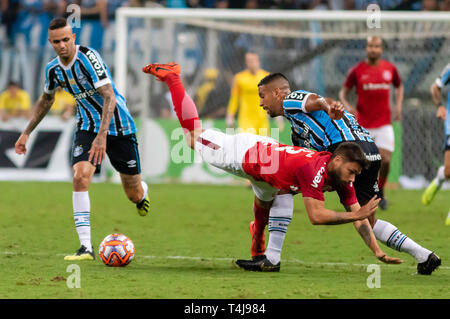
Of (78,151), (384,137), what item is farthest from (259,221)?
(384,137)

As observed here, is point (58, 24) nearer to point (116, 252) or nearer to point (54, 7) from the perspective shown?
point (116, 252)

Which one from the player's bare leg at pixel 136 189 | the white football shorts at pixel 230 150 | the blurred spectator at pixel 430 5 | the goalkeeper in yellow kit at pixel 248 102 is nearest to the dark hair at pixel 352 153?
the white football shorts at pixel 230 150

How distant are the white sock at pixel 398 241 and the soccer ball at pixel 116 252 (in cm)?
213

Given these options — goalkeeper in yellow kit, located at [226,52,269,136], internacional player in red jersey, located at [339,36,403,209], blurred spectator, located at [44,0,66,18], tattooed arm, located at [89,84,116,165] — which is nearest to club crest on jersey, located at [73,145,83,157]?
tattooed arm, located at [89,84,116,165]

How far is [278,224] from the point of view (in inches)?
290

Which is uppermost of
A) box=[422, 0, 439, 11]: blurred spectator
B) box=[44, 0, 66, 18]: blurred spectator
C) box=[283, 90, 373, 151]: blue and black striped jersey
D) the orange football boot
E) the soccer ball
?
box=[44, 0, 66, 18]: blurred spectator

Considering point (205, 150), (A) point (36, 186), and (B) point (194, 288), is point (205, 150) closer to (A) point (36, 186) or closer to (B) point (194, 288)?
(B) point (194, 288)

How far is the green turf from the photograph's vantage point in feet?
20.2

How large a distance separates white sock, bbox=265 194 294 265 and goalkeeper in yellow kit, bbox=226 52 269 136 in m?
8.47

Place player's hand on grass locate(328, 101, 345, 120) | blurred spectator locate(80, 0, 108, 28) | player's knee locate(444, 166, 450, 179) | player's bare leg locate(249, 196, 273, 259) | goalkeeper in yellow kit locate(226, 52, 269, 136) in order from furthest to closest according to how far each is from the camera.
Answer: blurred spectator locate(80, 0, 108, 28), goalkeeper in yellow kit locate(226, 52, 269, 136), player's knee locate(444, 166, 450, 179), player's bare leg locate(249, 196, 273, 259), player's hand on grass locate(328, 101, 345, 120)

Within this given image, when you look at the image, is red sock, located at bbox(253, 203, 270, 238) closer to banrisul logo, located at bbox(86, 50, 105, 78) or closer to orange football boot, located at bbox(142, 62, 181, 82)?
orange football boot, located at bbox(142, 62, 181, 82)

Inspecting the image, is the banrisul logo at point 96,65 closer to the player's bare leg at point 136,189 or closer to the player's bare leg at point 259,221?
the player's bare leg at point 136,189

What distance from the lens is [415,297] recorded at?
19.3ft

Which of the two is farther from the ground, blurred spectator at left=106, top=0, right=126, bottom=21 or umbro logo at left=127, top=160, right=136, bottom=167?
blurred spectator at left=106, top=0, right=126, bottom=21
